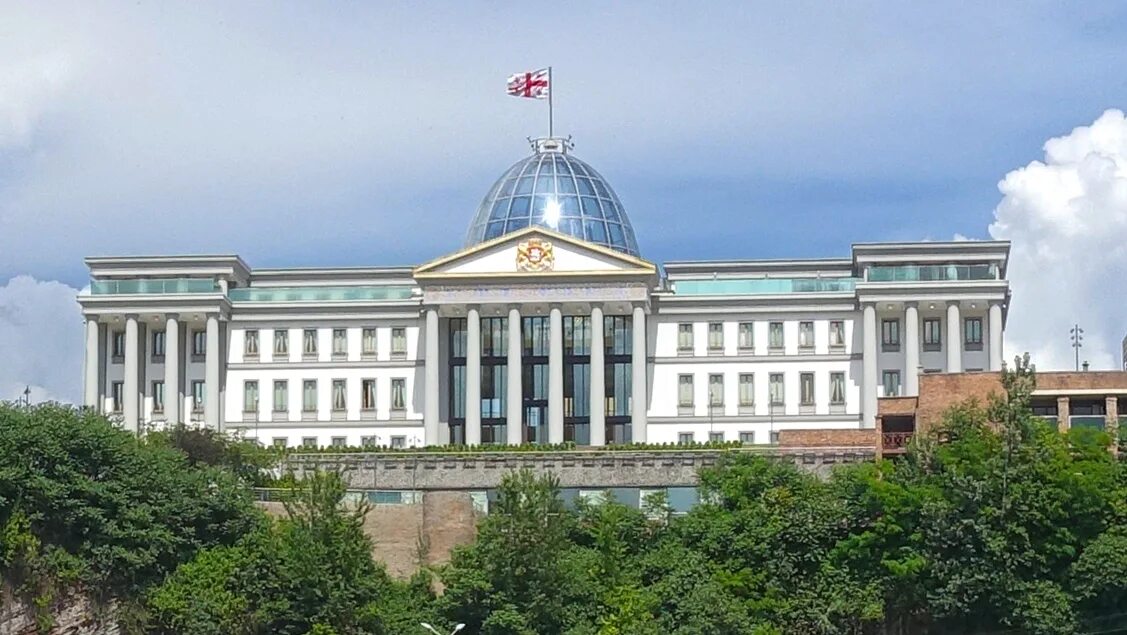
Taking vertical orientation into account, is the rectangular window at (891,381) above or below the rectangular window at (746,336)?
below

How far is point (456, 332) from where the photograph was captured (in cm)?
11356

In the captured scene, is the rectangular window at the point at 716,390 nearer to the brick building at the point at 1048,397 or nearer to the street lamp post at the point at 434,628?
the brick building at the point at 1048,397

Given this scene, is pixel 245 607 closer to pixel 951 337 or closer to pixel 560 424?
pixel 560 424

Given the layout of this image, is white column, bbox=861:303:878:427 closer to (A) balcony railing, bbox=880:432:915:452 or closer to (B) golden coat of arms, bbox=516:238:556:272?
(B) golden coat of arms, bbox=516:238:556:272

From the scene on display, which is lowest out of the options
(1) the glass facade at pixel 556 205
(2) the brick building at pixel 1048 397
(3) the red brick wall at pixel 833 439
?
(3) the red brick wall at pixel 833 439

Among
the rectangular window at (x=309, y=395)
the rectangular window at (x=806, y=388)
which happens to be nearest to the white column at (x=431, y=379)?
the rectangular window at (x=309, y=395)

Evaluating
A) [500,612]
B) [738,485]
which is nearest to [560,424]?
[738,485]

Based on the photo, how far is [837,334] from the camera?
113 m

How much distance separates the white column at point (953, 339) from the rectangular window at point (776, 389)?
28.1 ft

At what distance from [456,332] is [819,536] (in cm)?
3890

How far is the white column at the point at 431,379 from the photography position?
365ft

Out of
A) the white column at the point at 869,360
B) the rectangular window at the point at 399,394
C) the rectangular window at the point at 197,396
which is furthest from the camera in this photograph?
the rectangular window at the point at 197,396

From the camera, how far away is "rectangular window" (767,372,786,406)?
11250cm

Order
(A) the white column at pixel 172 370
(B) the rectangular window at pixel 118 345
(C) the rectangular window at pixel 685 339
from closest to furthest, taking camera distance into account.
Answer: (A) the white column at pixel 172 370
(C) the rectangular window at pixel 685 339
(B) the rectangular window at pixel 118 345
